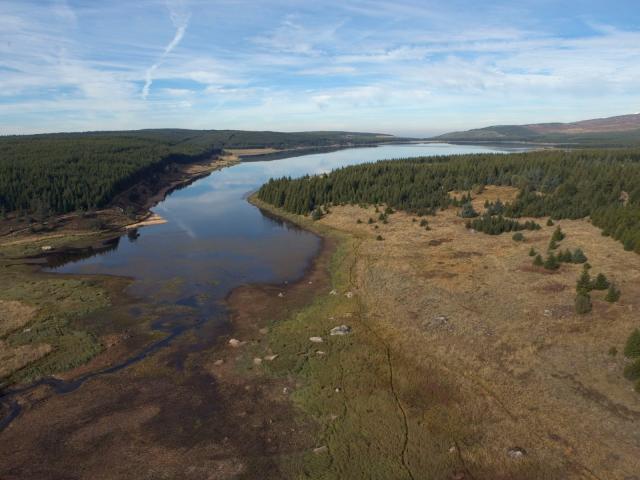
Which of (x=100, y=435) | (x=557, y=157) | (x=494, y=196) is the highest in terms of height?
(x=557, y=157)

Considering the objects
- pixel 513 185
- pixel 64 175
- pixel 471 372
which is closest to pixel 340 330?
pixel 471 372

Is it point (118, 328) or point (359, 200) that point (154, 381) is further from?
point (359, 200)

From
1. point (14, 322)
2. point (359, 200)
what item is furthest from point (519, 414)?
point (359, 200)

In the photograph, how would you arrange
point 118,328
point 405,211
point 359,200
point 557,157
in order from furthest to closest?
point 557,157 → point 359,200 → point 405,211 → point 118,328

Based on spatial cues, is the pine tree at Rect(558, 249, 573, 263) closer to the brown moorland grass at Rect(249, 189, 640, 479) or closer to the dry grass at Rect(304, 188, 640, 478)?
the dry grass at Rect(304, 188, 640, 478)

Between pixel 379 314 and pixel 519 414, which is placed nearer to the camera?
pixel 519 414

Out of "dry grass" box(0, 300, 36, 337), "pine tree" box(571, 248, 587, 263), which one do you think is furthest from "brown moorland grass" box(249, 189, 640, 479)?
"dry grass" box(0, 300, 36, 337)

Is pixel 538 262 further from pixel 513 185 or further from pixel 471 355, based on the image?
pixel 513 185
